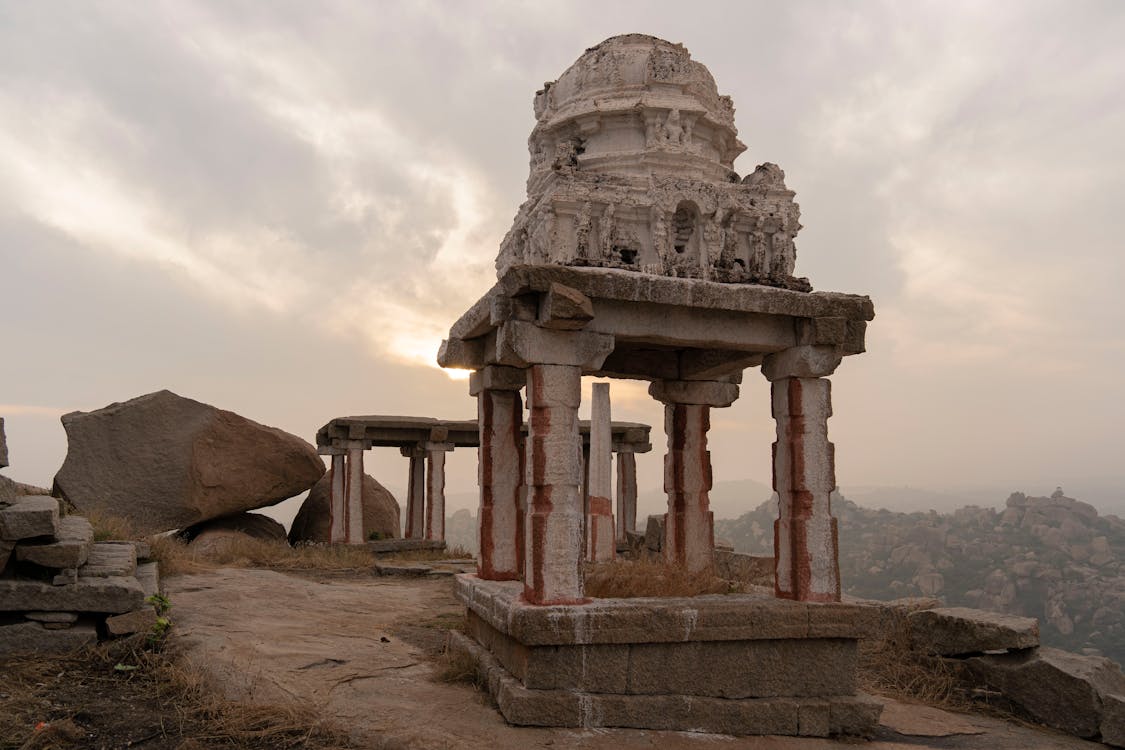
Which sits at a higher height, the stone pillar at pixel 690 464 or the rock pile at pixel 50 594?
the stone pillar at pixel 690 464

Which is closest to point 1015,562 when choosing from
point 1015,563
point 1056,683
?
point 1015,563

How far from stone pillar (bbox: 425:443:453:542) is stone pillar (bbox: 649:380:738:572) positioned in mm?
10846

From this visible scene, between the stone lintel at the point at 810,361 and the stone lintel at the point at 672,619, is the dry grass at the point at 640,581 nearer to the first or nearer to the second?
the stone lintel at the point at 672,619

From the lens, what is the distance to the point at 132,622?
646cm

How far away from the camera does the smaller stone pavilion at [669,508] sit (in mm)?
5574

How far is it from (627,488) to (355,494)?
6597 millimetres

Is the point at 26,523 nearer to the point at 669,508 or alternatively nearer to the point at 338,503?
the point at 669,508

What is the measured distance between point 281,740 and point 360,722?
0.52 meters

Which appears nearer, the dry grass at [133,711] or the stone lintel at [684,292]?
the dry grass at [133,711]

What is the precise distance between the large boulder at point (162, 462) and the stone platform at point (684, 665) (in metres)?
10.8

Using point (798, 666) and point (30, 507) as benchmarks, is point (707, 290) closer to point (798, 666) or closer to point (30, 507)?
point (798, 666)

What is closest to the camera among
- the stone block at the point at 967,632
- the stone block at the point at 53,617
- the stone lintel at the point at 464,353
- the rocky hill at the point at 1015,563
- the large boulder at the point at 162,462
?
the stone block at the point at 53,617

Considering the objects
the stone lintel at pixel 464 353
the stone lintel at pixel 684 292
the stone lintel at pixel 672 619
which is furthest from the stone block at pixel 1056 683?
the stone lintel at pixel 464 353

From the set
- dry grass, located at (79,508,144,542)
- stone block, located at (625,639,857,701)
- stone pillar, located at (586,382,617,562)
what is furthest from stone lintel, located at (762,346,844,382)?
stone pillar, located at (586,382,617,562)
